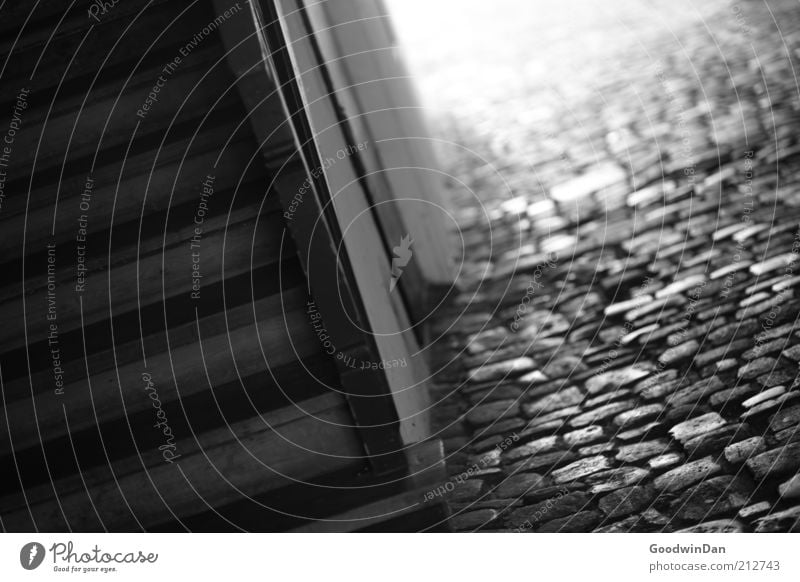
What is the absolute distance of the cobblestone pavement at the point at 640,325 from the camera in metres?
2.20

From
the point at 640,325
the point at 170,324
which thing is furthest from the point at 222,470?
the point at 640,325

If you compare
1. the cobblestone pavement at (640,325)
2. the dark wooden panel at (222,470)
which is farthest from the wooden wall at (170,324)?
the cobblestone pavement at (640,325)

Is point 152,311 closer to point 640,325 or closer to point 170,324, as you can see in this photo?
point 170,324

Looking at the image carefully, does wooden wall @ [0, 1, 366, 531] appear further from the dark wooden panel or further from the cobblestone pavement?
the cobblestone pavement

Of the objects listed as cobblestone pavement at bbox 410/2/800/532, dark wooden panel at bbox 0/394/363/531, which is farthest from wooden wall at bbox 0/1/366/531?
cobblestone pavement at bbox 410/2/800/532

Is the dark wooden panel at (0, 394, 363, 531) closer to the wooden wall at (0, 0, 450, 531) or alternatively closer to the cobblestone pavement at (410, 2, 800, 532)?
the wooden wall at (0, 0, 450, 531)

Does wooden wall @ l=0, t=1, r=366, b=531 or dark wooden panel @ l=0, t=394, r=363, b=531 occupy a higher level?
wooden wall @ l=0, t=1, r=366, b=531

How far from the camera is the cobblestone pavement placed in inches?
86.4

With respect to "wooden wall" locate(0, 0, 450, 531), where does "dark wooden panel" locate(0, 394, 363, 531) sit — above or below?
below

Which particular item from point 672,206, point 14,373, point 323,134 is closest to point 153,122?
point 323,134

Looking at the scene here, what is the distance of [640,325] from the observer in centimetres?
304

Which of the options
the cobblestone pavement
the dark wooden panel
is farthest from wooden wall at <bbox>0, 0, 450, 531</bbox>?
the cobblestone pavement

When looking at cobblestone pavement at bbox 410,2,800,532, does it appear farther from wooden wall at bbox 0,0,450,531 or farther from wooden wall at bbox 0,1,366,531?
wooden wall at bbox 0,1,366,531

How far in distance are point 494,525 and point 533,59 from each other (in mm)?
8812
